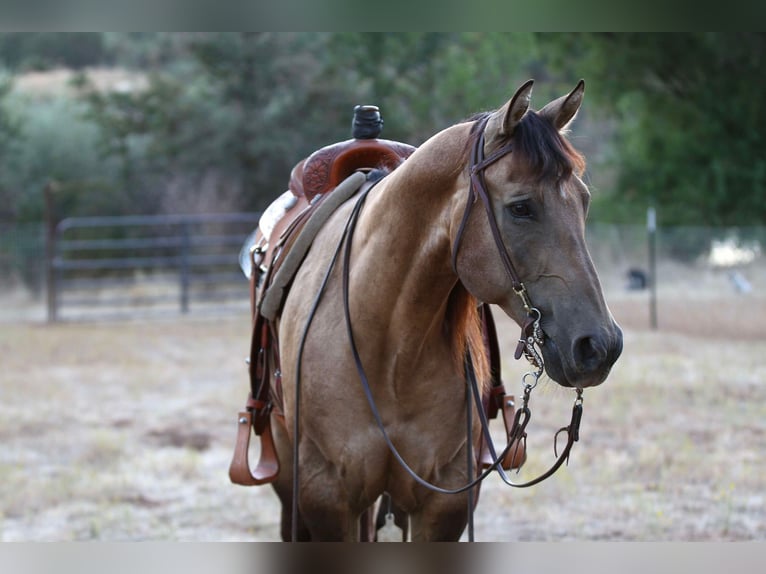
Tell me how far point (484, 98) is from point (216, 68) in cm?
644

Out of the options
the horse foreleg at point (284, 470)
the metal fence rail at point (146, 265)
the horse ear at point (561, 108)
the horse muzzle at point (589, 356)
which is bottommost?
the metal fence rail at point (146, 265)

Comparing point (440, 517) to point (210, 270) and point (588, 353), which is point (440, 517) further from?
point (210, 270)

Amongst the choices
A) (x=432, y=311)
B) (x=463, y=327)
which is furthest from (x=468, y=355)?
(x=432, y=311)

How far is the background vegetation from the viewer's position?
1808 cm

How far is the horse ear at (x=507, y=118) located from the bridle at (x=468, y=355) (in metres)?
0.02

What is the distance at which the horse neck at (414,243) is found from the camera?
2.21 meters

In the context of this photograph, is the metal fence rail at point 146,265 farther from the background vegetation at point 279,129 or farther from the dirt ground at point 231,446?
the dirt ground at point 231,446

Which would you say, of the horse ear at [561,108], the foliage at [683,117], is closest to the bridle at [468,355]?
the horse ear at [561,108]

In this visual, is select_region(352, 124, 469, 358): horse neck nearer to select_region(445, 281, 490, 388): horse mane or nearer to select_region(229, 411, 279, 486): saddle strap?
select_region(445, 281, 490, 388): horse mane

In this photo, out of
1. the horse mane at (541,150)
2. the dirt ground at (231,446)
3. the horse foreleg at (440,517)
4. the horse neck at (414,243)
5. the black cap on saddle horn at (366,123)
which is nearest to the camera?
the horse mane at (541,150)

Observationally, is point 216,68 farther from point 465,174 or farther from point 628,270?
point 465,174

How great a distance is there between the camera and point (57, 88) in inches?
1256

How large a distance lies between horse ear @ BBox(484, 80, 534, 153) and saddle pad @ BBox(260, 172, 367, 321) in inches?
32.5

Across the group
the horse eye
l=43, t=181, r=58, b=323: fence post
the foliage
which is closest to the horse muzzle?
the horse eye
